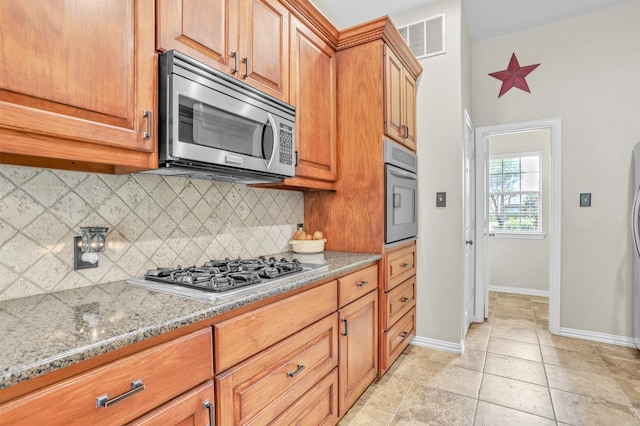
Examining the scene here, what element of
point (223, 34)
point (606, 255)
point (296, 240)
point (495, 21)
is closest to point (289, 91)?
point (223, 34)

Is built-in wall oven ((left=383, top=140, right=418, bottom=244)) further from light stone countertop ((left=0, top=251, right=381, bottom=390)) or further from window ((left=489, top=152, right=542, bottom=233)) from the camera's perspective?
window ((left=489, top=152, right=542, bottom=233))

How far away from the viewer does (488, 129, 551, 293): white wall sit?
15.1 ft

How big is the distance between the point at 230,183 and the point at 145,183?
503 millimetres

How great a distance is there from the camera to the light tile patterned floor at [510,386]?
1.91 metres

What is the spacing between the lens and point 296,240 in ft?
7.55

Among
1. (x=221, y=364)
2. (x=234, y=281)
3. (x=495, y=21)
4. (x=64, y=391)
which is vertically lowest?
(x=221, y=364)

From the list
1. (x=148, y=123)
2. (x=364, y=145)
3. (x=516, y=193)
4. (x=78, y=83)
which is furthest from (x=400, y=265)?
(x=516, y=193)

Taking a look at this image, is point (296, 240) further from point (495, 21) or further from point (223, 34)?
point (495, 21)

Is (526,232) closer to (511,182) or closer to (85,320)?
(511,182)

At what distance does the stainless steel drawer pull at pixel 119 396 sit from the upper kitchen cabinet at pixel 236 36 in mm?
1080

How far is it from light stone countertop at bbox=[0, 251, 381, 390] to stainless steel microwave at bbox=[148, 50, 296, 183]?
1.62 ft

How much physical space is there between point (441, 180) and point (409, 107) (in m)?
0.65

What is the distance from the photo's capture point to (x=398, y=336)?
251 centimetres

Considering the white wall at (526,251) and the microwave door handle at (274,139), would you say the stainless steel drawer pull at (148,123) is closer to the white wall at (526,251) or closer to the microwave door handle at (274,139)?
the microwave door handle at (274,139)
